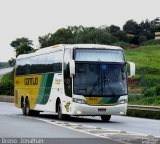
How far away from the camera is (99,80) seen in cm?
2727

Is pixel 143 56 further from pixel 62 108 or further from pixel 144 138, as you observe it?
pixel 144 138

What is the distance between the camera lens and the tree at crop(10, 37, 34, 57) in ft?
411

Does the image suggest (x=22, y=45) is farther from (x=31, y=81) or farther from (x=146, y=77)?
(x=31, y=81)

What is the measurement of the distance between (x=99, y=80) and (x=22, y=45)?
104 meters

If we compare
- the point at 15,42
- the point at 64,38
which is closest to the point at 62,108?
the point at 64,38

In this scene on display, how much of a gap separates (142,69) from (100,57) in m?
50.8

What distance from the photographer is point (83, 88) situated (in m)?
27.1

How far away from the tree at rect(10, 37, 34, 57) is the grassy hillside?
28.2m

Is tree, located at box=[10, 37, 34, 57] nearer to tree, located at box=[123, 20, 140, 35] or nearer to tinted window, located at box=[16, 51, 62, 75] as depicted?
tree, located at box=[123, 20, 140, 35]

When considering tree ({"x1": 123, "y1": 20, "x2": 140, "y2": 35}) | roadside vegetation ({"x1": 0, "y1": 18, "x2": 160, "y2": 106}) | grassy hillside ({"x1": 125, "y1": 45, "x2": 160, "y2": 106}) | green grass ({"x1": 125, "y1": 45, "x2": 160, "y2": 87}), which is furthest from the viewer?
tree ({"x1": 123, "y1": 20, "x2": 140, "y2": 35})

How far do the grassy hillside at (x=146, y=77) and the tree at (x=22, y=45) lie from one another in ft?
92.4

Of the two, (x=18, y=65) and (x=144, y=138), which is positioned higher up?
(x=18, y=65)

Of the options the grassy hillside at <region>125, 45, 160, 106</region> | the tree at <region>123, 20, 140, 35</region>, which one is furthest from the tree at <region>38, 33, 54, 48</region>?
the tree at <region>123, 20, 140, 35</region>

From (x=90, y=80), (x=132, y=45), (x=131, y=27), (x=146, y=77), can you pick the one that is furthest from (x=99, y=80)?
(x=131, y=27)
